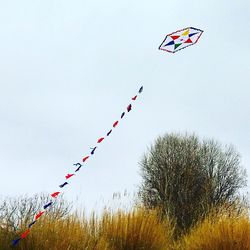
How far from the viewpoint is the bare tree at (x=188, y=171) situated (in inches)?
822

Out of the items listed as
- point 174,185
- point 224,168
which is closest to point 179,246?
point 174,185

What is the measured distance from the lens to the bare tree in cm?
2089

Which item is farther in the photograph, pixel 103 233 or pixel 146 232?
pixel 146 232

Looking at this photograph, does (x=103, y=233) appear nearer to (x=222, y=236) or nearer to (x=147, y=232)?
(x=147, y=232)

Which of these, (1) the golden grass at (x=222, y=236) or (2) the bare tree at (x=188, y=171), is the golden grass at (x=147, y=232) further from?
(2) the bare tree at (x=188, y=171)

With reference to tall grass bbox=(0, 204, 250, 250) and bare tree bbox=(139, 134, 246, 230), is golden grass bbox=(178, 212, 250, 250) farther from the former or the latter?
bare tree bbox=(139, 134, 246, 230)

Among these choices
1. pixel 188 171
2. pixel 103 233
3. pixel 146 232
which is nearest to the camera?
pixel 103 233

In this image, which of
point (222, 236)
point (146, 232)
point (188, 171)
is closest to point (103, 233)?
point (146, 232)

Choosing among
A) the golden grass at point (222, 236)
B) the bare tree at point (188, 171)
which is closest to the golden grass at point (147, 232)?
the golden grass at point (222, 236)

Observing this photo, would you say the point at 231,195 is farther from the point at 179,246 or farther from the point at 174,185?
the point at 179,246

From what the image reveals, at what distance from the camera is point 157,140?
2275 cm

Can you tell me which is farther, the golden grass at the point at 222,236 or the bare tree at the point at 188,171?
the bare tree at the point at 188,171

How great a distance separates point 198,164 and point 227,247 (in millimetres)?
16066

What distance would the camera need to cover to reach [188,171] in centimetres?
Answer: 2173
